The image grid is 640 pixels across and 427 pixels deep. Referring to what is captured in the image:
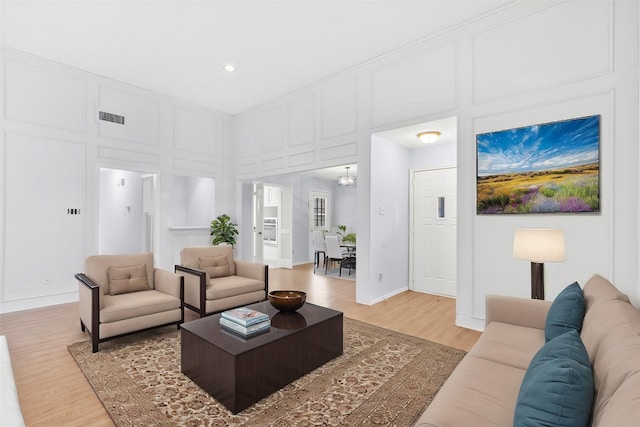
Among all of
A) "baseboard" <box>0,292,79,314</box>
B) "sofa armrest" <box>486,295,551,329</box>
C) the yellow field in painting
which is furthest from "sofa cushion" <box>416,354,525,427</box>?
"baseboard" <box>0,292,79,314</box>

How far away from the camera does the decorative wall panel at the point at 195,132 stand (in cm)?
603

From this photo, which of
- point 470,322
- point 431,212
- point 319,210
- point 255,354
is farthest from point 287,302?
point 319,210

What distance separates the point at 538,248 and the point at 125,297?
384 cm

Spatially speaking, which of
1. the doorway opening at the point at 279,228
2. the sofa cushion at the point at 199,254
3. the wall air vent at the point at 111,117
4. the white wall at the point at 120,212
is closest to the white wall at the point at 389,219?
the sofa cushion at the point at 199,254

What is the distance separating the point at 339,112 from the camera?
493cm

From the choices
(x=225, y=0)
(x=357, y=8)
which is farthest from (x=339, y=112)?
(x=225, y=0)

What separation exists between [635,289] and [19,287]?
689 cm

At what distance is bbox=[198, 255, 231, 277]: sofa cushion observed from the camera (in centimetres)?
418

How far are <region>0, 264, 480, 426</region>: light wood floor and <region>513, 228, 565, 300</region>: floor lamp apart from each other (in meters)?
0.91

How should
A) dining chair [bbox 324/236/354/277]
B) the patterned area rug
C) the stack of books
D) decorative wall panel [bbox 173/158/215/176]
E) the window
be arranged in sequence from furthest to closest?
the window
dining chair [bbox 324/236/354/277]
decorative wall panel [bbox 173/158/215/176]
the stack of books
the patterned area rug

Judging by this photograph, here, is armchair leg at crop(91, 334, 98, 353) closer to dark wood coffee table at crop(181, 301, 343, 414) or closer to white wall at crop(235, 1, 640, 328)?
dark wood coffee table at crop(181, 301, 343, 414)

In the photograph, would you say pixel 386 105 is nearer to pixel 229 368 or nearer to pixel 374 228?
pixel 374 228

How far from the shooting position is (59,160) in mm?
4648

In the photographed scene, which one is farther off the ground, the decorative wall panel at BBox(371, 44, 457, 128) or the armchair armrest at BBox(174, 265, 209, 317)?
the decorative wall panel at BBox(371, 44, 457, 128)
